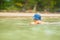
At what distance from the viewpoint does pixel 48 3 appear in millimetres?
25172

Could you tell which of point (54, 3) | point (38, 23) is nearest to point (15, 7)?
point (54, 3)

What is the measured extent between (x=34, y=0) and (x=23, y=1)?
1491mm

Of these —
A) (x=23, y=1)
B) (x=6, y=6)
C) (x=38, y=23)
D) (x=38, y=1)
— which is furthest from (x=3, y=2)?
(x=38, y=23)

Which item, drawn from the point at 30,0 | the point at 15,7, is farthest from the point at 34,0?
the point at 15,7

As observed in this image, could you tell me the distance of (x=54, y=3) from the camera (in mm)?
25203

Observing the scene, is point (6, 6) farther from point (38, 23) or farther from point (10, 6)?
point (38, 23)

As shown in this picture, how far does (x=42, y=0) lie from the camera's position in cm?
2522

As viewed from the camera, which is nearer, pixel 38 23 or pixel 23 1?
pixel 38 23

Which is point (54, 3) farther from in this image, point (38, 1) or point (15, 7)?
point (15, 7)

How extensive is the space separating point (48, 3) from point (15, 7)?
356 centimetres

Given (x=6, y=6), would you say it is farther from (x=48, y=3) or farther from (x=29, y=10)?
(x=48, y=3)

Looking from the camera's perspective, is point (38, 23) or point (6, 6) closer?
point (38, 23)

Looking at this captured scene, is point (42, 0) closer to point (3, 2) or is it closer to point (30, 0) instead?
point (30, 0)

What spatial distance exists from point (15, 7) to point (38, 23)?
36.9 feet
